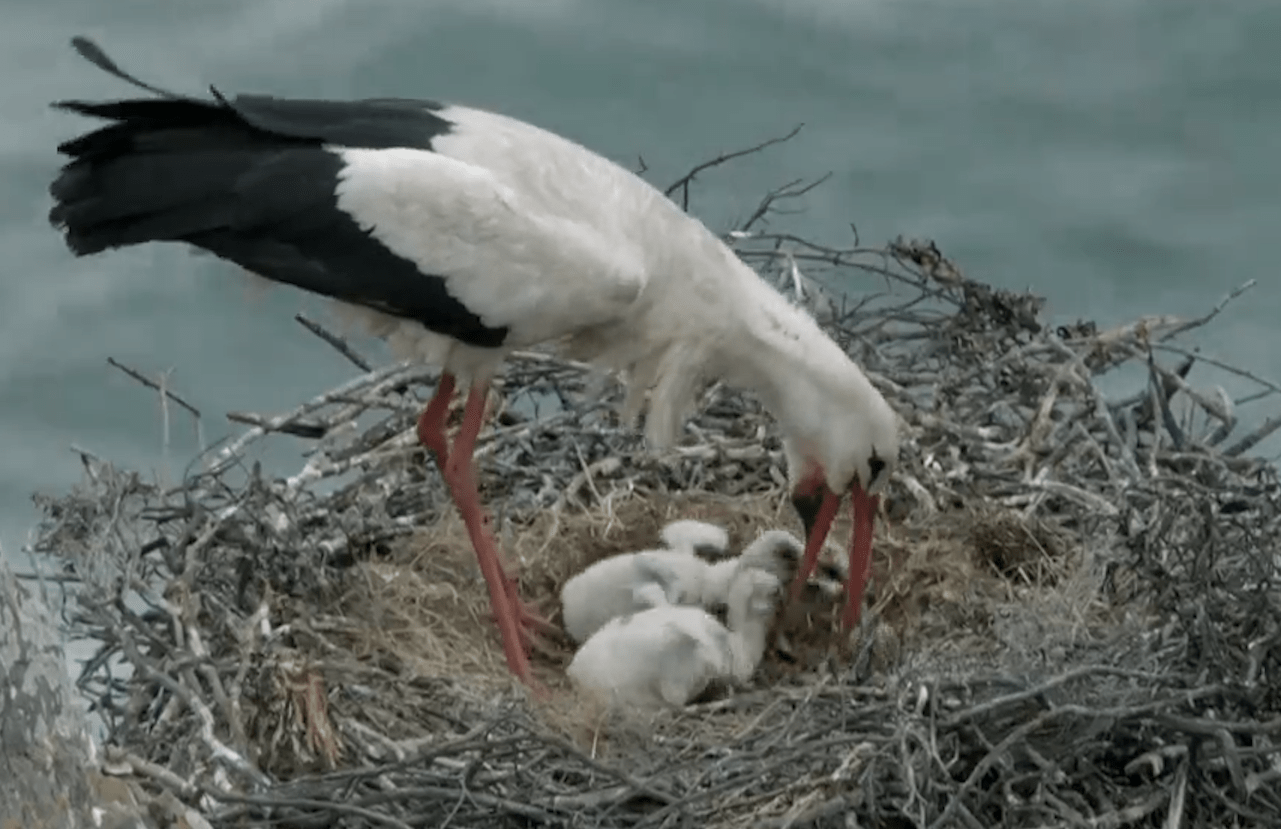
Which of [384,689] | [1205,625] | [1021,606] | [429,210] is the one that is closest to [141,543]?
[384,689]

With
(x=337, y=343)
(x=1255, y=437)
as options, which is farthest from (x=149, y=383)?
(x=1255, y=437)

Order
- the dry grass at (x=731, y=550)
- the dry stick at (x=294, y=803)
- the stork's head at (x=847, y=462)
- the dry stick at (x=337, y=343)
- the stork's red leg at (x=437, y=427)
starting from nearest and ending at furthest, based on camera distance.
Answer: the dry stick at (x=294, y=803), the dry grass at (x=731, y=550), the stork's head at (x=847, y=462), the stork's red leg at (x=437, y=427), the dry stick at (x=337, y=343)

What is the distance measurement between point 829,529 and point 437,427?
872mm

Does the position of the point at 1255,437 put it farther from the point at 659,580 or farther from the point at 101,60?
the point at 101,60

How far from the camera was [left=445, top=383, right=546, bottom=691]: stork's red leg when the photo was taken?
15.9 ft

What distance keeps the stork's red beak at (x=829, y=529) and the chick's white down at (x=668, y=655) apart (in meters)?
0.26

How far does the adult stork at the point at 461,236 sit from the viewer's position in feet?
14.9

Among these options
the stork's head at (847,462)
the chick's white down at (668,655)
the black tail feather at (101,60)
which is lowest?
the chick's white down at (668,655)

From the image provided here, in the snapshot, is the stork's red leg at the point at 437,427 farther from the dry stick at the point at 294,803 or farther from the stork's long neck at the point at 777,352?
the dry stick at the point at 294,803

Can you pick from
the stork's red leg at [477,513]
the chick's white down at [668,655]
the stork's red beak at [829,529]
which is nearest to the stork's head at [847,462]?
the stork's red beak at [829,529]

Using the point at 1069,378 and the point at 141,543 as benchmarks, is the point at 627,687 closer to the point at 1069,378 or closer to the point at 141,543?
the point at 141,543

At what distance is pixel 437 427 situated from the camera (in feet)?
16.6

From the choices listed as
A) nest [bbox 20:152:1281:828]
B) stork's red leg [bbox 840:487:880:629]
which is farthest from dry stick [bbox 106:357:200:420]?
stork's red leg [bbox 840:487:880:629]

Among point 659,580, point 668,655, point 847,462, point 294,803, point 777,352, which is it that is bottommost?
point 294,803
